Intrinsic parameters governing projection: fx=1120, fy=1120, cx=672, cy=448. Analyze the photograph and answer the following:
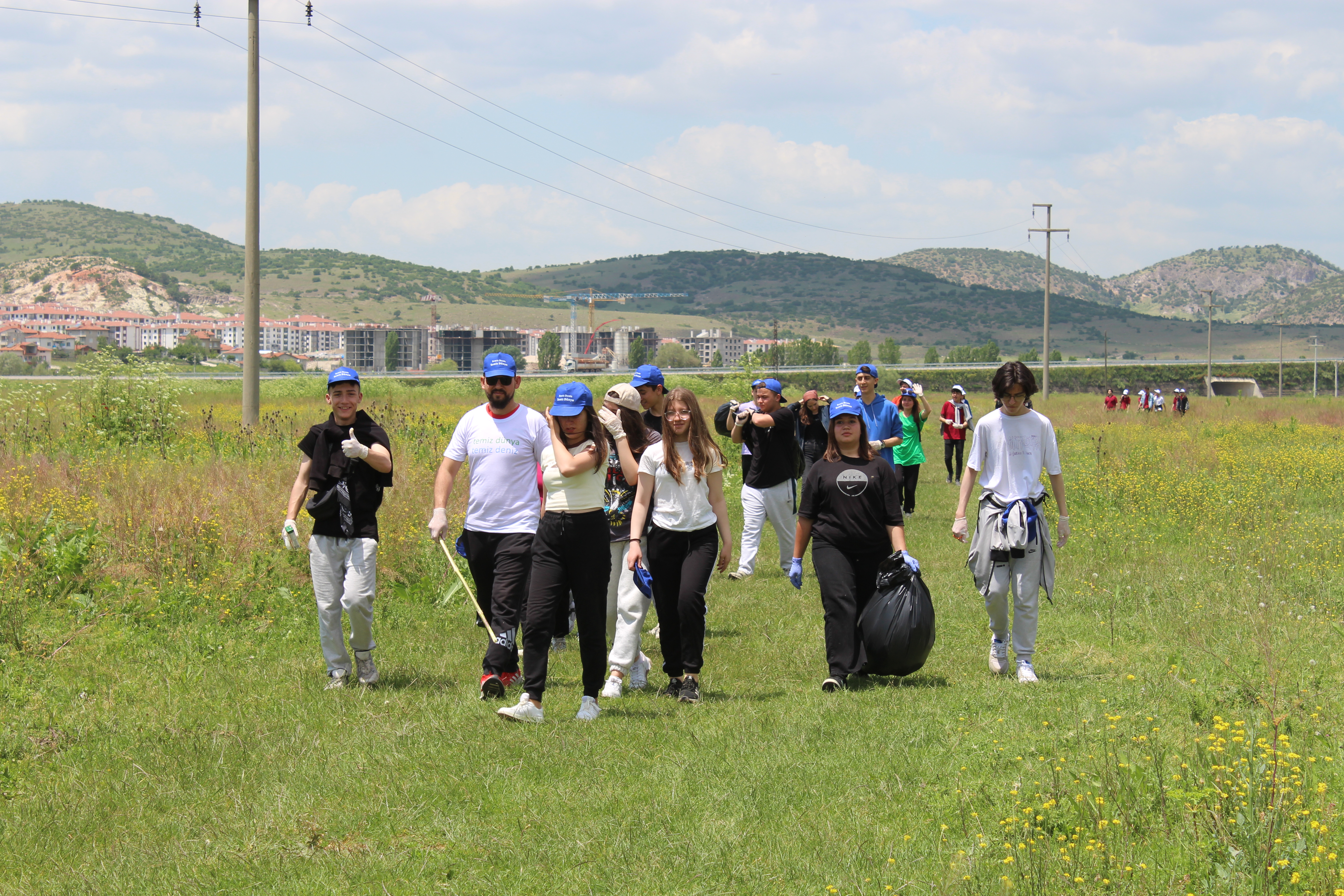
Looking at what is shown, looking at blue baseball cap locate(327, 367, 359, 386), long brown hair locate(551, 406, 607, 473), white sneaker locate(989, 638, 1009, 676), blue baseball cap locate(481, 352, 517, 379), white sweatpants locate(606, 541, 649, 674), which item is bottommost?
white sneaker locate(989, 638, 1009, 676)

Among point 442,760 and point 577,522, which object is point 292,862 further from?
point 577,522

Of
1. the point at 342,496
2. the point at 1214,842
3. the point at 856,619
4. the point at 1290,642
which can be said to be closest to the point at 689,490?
the point at 856,619

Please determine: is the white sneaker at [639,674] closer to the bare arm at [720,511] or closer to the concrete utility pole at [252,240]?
the bare arm at [720,511]

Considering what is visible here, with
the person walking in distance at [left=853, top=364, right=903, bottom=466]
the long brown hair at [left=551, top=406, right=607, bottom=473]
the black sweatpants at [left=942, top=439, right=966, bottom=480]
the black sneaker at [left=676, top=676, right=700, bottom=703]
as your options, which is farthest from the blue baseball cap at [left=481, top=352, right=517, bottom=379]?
the black sweatpants at [left=942, top=439, right=966, bottom=480]

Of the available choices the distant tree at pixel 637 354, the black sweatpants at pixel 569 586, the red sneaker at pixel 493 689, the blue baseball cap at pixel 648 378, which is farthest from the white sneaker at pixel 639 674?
the distant tree at pixel 637 354

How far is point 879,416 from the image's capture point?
468 inches

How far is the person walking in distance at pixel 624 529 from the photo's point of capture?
22.6 ft

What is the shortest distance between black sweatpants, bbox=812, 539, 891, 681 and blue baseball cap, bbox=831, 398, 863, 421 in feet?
2.72

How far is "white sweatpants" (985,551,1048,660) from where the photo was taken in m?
7.07

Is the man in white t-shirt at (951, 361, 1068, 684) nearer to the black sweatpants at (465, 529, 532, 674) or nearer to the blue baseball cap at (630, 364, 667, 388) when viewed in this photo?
the blue baseball cap at (630, 364, 667, 388)

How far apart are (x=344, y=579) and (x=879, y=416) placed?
6.60 m

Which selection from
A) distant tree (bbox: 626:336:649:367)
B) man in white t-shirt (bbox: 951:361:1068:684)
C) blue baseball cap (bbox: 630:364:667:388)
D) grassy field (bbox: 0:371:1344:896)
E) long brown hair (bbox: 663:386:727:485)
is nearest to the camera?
grassy field (bbox: 0:371:1344:896)

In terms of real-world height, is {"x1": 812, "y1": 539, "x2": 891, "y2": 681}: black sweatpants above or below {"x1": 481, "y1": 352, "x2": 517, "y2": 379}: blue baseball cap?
below

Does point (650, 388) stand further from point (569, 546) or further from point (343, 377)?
point (343, 377)
